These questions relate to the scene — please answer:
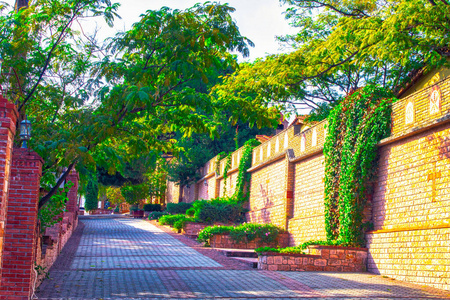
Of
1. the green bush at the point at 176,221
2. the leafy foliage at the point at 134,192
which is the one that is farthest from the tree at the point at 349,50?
the leafy foliage at the point at 134,192

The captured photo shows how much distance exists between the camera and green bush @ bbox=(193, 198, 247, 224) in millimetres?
20844

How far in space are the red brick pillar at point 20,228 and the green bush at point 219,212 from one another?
13.7 m

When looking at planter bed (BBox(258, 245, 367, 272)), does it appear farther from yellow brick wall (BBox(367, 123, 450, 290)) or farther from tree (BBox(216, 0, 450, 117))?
tree (BBox(216, 0, 450, 117))

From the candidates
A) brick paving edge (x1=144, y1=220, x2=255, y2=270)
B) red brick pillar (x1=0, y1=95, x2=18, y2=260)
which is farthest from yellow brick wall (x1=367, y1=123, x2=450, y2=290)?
red brick pillar (x1=0, y1=95, x2=18, y2=260)

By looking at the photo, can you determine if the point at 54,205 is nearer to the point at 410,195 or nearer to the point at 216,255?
the point at 216,255

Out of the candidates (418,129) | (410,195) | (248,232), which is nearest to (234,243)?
(248,232)

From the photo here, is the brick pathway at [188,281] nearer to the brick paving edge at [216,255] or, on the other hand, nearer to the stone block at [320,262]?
the brick paving edge at [216,255]

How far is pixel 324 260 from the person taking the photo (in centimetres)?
1212

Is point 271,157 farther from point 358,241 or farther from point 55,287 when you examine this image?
point 55,287

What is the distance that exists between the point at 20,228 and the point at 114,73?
2918mm

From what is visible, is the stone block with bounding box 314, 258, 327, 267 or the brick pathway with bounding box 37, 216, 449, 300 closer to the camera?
the brick pathway with bounding box 37, 216, 449, 300

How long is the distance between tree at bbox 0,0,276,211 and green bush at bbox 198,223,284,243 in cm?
727

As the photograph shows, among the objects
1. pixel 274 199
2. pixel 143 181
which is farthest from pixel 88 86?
pixel 143 181

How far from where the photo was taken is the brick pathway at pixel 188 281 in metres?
8.35
